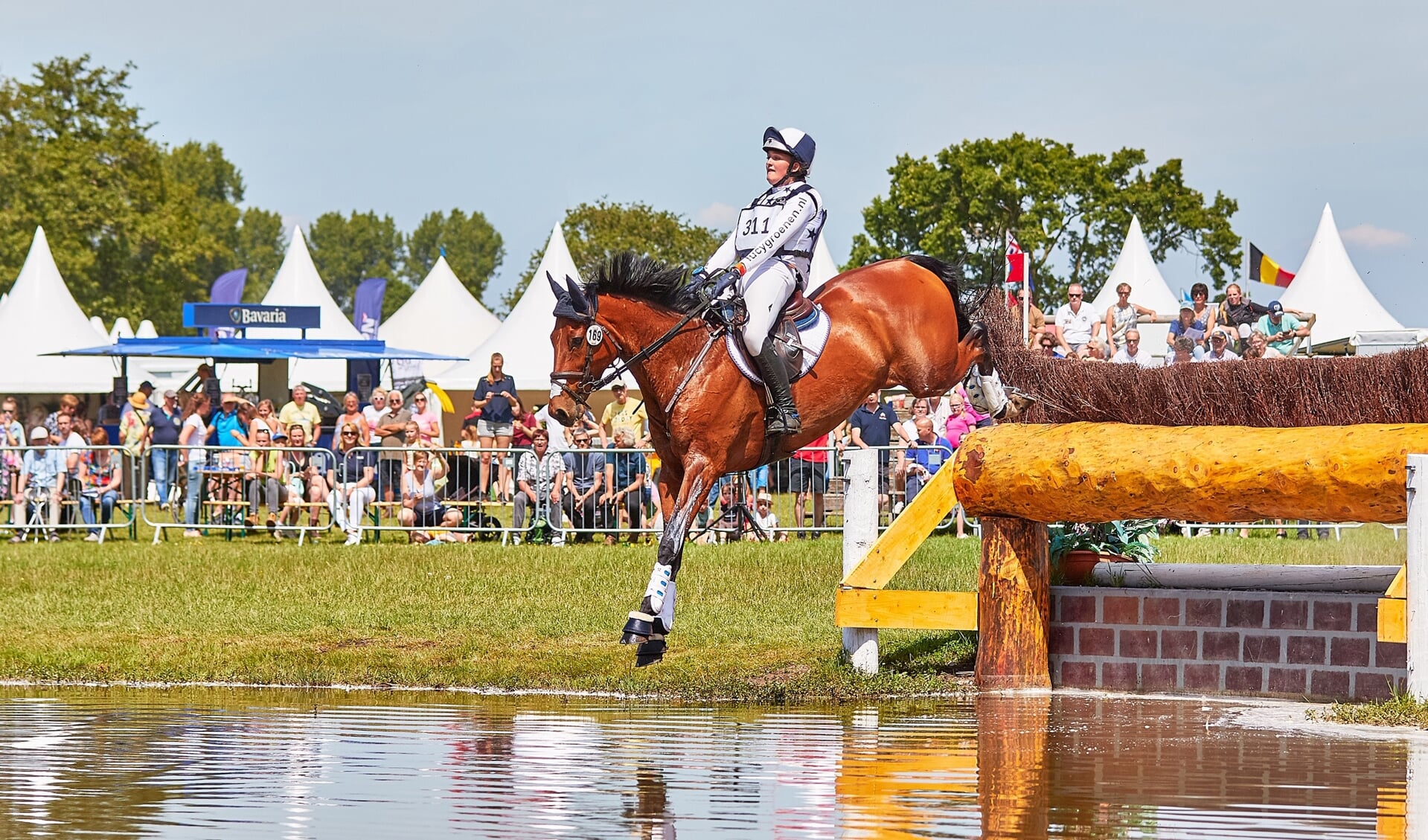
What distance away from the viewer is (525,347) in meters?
37.0

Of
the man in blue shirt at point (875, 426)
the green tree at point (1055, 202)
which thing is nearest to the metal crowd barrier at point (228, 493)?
the man in blue shirt at point (875, 426)

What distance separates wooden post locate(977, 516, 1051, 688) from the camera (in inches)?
422

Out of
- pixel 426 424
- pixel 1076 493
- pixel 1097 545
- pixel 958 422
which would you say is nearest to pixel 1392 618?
pixel 1076 493

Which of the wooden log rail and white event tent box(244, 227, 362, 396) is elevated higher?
white event tent box(244, 227, 362, 396)

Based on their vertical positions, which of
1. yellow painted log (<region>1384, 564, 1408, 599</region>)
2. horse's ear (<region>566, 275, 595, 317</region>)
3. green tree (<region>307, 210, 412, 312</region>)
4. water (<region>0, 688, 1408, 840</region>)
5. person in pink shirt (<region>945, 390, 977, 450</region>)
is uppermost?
green tree (<region>307, 210, 412, 312</region>)

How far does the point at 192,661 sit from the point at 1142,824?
7798 mm

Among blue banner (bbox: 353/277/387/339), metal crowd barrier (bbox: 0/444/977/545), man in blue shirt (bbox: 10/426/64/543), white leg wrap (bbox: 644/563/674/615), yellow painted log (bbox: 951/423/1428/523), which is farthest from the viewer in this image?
blue banner (bbox: 353/277/387/339)

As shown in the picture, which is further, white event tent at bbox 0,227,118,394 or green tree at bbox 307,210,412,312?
green tree at bbox 307,210,412,312

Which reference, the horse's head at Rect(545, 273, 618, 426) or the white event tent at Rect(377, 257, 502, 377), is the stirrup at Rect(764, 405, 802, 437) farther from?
the white event tent at Rect(377, 257, 502, 377)

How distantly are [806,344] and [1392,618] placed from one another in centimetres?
398

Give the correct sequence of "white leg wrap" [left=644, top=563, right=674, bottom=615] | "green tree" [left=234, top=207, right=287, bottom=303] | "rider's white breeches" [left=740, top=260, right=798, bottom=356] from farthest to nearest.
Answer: "green tree" [left=234, top=207, right=287, bottom=303] < "rider's white breeches" [left=740, top=260, right=798, bottom=356] < "white leg wrap" [left=644, top=563, right=674, bottom=615]

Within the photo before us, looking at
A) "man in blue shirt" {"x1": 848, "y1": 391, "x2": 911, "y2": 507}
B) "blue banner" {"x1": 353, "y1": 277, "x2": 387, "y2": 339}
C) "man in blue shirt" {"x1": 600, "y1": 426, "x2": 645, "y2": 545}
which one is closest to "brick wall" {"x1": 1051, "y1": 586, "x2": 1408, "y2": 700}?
"man in blue shirt" {"x1": 600, "y1": 426, "x2": 645, "y2": 545}

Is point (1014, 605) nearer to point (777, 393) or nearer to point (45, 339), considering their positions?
point (777, 393)

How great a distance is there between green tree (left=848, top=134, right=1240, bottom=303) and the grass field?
2289 inches
